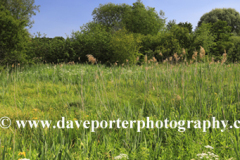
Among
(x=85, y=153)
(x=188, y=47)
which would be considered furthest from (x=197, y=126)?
(x=188, y=47)

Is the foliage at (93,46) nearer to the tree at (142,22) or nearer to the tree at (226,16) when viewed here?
the tree at (142,22)

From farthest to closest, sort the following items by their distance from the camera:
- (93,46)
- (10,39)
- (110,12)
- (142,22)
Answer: (110,12)
(142,22)
(93,46)
(10,39)

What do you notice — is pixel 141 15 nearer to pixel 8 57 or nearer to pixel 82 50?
pixel 82 50

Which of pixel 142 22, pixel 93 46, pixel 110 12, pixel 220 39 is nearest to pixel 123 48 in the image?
pixel 93 46

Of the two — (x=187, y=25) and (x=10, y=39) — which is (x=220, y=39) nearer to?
(x=187, y=25)

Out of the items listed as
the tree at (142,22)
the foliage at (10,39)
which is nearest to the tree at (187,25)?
the tree at (142,22)

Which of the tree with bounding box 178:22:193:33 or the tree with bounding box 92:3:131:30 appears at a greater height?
the tree with bounding box 92:3:131:30

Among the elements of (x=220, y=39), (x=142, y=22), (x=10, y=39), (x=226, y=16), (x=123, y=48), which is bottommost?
(x=123, y=48)

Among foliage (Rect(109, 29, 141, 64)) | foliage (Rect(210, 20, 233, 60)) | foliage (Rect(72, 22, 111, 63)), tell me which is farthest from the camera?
foliage (Rect(210, 20, 233, 60))

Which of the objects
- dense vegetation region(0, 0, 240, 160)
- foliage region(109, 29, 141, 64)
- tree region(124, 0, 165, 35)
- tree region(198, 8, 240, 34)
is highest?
tree region(198, 8, 240, 34)

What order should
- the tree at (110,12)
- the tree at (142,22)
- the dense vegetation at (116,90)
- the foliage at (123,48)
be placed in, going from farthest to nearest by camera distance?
1. the tree at (110,12)
2. the tree at (142,22)
3. the foliage at (123,48)
4. the dense vegetation at (116,90)

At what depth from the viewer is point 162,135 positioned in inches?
118

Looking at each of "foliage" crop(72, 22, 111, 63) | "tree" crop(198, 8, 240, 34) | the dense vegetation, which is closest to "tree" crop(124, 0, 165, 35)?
the dense vegetation

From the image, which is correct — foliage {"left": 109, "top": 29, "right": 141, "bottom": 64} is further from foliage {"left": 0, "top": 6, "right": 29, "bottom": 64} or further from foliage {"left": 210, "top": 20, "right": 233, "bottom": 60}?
foliage {"left": 210, "top": 20, "right": 233, "bottom": 60}
